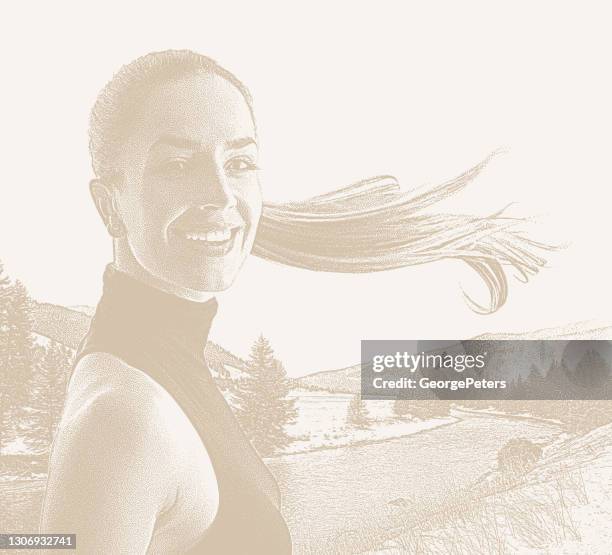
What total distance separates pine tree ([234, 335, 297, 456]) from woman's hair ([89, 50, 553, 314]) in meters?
0.26

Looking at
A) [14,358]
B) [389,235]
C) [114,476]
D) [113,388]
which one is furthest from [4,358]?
[389,235]

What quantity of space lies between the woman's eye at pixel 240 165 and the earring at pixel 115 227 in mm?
293

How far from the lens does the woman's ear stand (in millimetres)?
1636

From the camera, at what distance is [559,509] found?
166cm

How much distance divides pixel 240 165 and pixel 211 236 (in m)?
0.19

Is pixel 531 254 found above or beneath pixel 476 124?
beneath

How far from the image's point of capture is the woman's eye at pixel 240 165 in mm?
1599

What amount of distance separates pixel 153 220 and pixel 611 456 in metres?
1.24

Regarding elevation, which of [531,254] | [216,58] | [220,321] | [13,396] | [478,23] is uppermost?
[478,23]

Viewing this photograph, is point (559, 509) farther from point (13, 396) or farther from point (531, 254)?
point (13, 396)

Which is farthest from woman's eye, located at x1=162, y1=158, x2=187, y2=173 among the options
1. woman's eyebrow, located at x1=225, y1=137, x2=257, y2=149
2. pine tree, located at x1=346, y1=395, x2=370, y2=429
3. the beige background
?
pine tree, located at x1=346, y1=395, x2=370, y2=429

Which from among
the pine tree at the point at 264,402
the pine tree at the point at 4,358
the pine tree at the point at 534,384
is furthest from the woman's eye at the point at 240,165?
the pine tree at the point at 534,384

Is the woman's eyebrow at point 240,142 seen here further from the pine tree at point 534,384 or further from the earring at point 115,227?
the pine tree at point 534,384

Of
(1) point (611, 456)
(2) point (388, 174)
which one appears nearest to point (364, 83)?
(2) point (388, 174)
